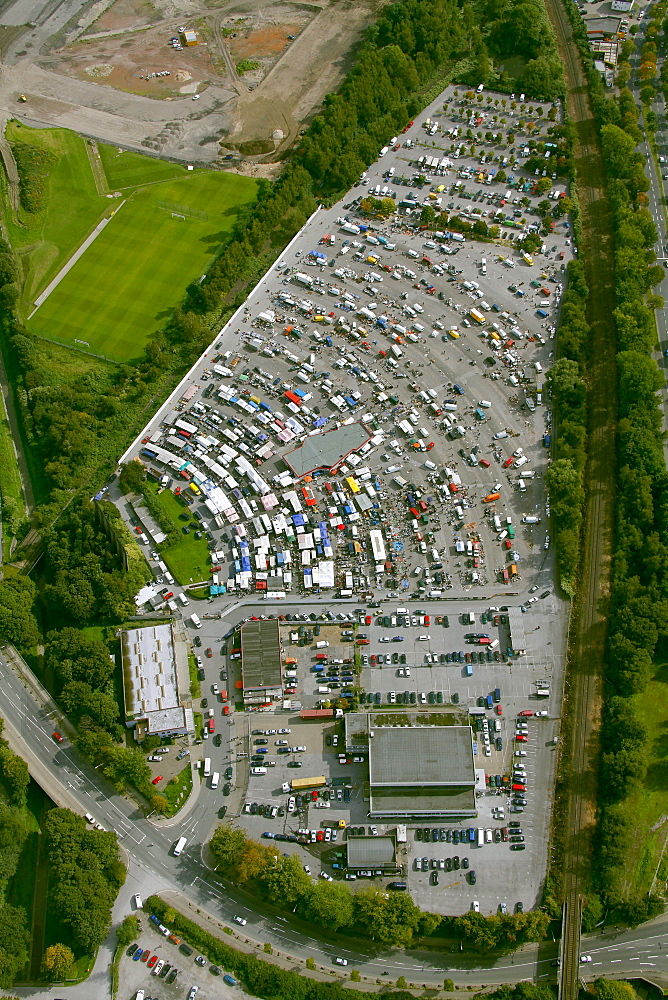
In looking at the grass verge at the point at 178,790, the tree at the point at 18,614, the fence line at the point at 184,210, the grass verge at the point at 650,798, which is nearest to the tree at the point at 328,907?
the grass verge at the point at 178,790

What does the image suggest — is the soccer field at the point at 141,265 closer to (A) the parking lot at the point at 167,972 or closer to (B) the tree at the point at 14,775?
(B) the tree at the point at 14,775

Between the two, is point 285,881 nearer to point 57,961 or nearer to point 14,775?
point 57,961

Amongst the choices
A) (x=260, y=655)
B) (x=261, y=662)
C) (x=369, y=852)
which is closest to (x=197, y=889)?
(x=369, y=852)

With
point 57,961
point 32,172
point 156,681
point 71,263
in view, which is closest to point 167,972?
point 57,961

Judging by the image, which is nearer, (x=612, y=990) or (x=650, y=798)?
(x=612, y=990)

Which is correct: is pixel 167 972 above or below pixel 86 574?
below

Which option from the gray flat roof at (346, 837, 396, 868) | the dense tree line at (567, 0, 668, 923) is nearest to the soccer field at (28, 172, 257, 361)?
the dense tree line at (567, 0, 668, 923)

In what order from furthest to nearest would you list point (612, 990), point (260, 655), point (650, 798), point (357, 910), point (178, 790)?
point (260, 655) → point (178, 790) → point (650, 798) → point (357, 910) → point (612, 990)

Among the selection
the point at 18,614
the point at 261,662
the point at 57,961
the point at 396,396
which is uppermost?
the point at 396,396

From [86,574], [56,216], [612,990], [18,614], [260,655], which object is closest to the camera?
[612,990]
